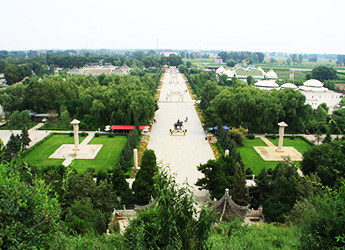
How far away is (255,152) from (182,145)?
5.70 metres

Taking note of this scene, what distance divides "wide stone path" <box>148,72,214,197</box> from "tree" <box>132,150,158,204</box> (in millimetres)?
1221

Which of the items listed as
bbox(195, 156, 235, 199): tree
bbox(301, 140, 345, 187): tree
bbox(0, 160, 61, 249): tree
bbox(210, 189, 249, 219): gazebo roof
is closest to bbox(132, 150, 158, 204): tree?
bbox(195, 156, 235, 199): tree

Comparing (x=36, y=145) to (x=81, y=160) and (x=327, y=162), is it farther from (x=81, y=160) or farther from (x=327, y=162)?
(x=327, y=162)

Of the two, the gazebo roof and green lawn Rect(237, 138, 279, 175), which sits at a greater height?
the gazebo roof

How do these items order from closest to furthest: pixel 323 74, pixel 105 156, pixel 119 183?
1. pixel 119 183
2. pixel 105 156
3. pixel 323 74

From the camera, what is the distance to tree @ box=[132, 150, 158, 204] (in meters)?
14.8

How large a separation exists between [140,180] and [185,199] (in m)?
8.06

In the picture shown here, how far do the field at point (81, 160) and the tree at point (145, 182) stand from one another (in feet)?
16.7

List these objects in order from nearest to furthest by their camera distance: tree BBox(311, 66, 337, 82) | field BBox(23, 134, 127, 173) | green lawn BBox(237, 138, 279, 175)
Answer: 1. field BBox(23, 134, 127, 173)
2. green lawn BBox(237, 138, 279, 175)
3. tree BBox(311, 66, 337, 82)

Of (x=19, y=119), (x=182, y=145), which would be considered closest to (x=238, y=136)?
(x=182, y=145)

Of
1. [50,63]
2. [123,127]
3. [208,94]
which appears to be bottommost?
[123,127]

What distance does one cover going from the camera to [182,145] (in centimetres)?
2488

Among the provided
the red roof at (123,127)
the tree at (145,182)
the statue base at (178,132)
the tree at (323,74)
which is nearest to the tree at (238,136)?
the statue base at (178,132)

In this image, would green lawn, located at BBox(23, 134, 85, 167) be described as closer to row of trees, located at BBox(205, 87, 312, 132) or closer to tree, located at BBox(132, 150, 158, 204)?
tree, located at BBox(132, 150, 158, 204)
